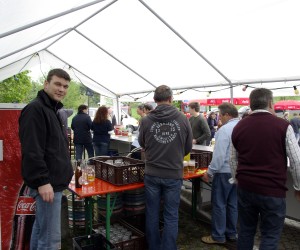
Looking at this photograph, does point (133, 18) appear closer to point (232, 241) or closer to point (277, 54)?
point (277, 54)

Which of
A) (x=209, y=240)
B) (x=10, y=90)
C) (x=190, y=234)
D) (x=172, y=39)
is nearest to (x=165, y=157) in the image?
(x=209, y=240)

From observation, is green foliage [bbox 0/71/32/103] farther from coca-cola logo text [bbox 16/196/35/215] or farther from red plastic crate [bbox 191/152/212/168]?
red plastic crate [bbox 191/152/212/168]

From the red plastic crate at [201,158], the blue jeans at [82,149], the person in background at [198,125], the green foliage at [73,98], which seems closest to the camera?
the red plastic crate at [201,158]

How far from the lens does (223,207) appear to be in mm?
3301

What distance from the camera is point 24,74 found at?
12820 mm

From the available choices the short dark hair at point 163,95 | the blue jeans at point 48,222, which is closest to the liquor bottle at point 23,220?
the blue jeans at point 48,222

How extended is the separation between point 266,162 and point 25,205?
7.40ft

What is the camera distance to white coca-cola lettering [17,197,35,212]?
2.82 meters

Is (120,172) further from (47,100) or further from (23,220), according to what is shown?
(47,100)

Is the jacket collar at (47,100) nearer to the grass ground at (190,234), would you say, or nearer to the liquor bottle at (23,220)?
the liquor bottle at (23,220)

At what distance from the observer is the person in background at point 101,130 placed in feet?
21.7

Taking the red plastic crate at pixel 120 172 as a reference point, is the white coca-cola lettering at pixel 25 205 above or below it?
below

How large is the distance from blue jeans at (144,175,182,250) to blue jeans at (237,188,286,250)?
64 centimetres

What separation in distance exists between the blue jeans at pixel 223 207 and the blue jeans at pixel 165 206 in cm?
63
